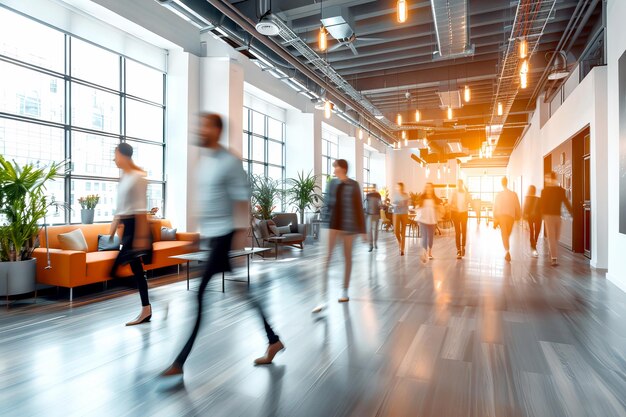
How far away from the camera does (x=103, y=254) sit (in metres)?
5.19

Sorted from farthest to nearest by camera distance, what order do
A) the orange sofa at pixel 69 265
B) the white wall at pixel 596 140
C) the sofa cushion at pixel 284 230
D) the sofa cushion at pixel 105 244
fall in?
1. the sofa cushion at pixel 284 230
2. the white wall at pixel 596 140
3. the sofa cushion at pixel 105 244
4. the orange sofa at pixel 69 265

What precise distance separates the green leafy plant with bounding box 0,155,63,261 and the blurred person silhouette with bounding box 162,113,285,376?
3.11 m

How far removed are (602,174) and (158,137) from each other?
8.08 m

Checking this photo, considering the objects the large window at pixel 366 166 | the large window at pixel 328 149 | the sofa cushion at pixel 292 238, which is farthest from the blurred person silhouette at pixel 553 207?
the large window at pixel 366 166

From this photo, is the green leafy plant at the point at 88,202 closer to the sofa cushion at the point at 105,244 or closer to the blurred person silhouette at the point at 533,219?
the sofa cushion at the point at 105,244

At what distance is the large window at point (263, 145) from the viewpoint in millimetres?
10578

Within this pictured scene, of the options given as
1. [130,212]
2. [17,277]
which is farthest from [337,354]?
[17,277]

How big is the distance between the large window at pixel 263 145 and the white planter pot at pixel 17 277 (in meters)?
5.96

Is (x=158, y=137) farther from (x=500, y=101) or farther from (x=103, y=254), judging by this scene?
(x=500, y=101)

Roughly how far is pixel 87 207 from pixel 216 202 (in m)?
4.90

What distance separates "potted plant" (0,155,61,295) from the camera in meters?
4.20

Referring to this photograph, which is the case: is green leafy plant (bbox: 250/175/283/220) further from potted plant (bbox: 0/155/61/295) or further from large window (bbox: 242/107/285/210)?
potted plant (bbox: 0/155/61/295)

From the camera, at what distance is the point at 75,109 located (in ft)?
20.7

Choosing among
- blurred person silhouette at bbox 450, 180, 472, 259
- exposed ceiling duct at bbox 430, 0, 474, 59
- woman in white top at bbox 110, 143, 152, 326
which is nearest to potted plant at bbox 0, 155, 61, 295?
woman in white top at bbox 110, 143, 152, 326
